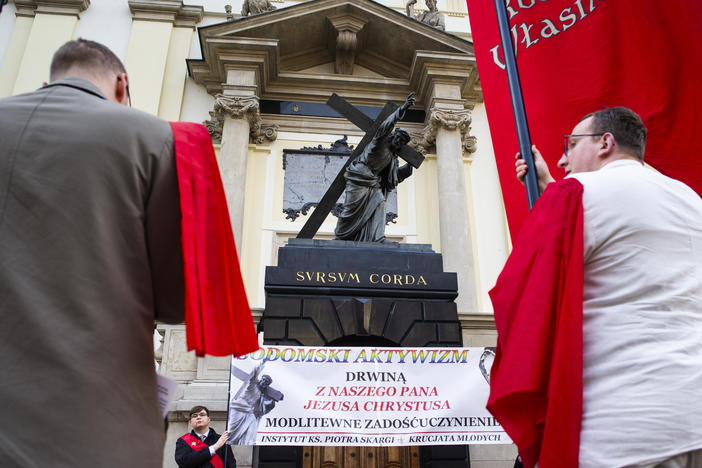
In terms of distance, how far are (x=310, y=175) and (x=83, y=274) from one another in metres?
11.0

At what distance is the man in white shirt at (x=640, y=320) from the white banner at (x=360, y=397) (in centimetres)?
375

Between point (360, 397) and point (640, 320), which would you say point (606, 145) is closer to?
point (640, 320)

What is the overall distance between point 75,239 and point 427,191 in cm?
1159

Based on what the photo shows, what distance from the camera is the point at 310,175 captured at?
40.4 ft

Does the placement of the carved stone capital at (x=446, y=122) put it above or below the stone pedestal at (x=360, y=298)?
above

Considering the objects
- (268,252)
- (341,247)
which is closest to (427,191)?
(268,252)

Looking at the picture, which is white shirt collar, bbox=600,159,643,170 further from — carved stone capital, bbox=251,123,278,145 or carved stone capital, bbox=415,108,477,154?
carved stone capital, bbox=251,123,278,145

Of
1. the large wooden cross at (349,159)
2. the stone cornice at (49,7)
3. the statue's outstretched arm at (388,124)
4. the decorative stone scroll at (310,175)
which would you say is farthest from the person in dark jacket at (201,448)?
the stone cornice at (49,7)

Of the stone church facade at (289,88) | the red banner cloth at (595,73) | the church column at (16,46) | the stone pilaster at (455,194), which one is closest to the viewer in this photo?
the red banner cloth at (595,73)

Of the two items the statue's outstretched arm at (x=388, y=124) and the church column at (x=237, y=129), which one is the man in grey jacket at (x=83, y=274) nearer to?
the statue's outstretched arm at (x=388, y=124)

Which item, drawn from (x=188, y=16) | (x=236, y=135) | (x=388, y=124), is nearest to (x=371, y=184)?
(x=388, y=124)

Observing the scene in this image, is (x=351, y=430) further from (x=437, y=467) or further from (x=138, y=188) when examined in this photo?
(x=138, y=188)

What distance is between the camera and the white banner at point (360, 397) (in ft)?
16.4

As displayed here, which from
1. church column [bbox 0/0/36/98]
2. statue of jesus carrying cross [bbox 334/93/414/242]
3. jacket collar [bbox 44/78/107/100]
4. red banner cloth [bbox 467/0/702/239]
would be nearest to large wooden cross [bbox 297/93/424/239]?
statue of jesus carrying cross [bbox 334/93/414/242]
